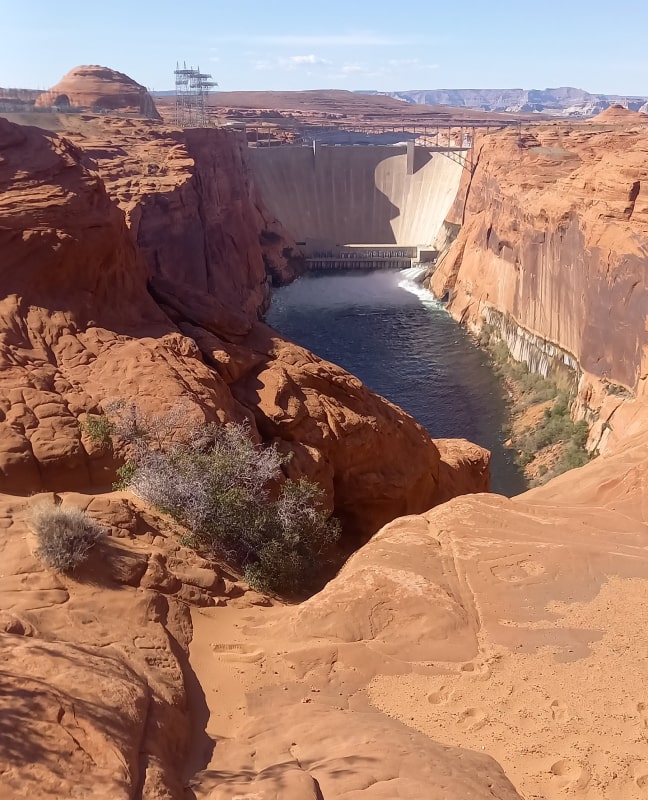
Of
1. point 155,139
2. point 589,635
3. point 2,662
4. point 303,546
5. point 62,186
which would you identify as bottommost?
point 303,546

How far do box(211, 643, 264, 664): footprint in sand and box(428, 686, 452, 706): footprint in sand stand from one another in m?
1.89

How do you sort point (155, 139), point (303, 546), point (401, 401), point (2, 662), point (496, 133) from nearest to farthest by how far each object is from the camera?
point (2, 662) → point (303, 546) → point (401, 401) → point (155, 139) → point (496, 133)

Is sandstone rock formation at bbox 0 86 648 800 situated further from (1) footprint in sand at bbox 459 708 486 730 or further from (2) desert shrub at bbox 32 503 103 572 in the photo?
(2) desert shrub at bbox 32 503 103 572

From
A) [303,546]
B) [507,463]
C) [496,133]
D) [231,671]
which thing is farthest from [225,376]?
[496,133]

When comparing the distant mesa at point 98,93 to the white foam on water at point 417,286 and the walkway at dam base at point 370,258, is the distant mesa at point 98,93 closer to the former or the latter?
the walkway at dam base at point 370,258

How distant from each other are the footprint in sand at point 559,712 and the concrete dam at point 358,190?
191 ft

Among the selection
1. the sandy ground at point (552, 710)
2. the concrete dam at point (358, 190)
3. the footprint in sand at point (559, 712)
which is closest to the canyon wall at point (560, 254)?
the concrete dam at point (358, 190)

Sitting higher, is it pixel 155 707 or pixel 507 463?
pixel 155 707

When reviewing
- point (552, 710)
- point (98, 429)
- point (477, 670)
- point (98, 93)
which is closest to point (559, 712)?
point (552, 710)

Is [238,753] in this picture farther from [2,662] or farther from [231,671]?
[2,662]

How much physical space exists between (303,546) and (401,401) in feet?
74.3

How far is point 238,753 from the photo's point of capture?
6191 millimetres

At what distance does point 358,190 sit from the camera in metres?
67.2

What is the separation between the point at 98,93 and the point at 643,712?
82.5 m
